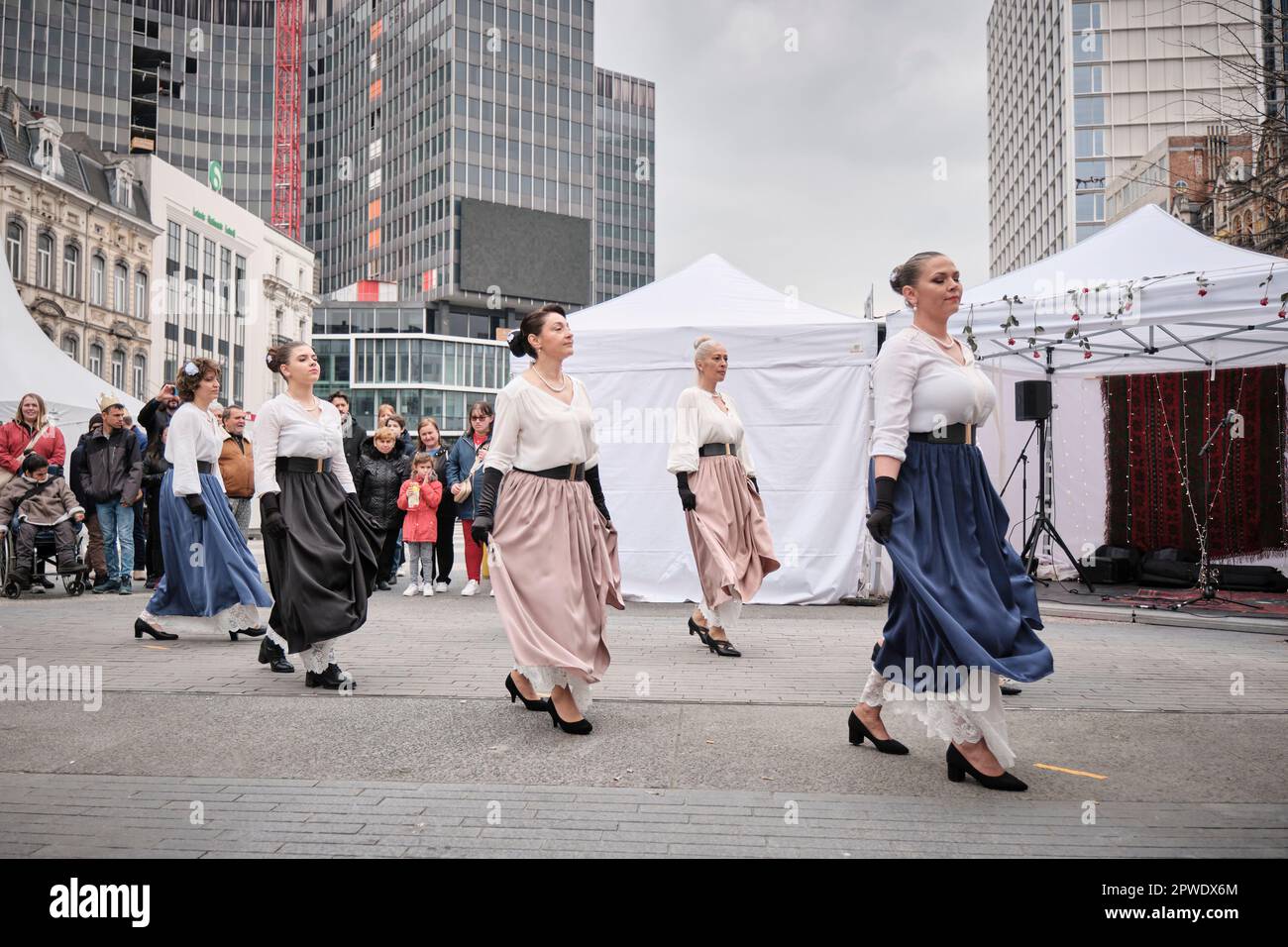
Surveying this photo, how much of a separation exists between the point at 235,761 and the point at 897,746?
287 cm

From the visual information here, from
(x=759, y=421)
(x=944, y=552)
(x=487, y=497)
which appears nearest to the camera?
(x=944, y=552)

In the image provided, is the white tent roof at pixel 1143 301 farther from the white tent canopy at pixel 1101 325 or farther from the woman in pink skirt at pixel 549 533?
the woman in pink skirt at pixel 549 533

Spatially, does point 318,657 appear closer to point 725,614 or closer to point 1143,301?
point 725,614

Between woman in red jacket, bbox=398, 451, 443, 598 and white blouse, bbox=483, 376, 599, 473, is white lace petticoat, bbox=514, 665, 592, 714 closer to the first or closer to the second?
white blouse, bbox=483, 376, 599, 473

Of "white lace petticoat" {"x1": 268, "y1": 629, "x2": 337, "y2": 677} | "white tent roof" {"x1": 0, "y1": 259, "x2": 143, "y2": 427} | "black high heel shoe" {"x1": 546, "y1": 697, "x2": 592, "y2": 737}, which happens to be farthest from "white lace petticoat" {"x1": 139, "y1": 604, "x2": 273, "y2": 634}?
"white tent roof" {"x1": 0, "y1": 259, "x2": 143, "y2": 427}

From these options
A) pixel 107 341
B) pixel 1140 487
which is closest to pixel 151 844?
pixel 1140 487

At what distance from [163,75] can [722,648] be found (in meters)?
97.0

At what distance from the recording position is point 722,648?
7305mm

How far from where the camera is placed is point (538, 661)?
4891 millimetres

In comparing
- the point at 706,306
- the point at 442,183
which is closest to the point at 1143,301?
the point at 706,306

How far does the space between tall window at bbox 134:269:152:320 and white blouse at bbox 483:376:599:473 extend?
171ft

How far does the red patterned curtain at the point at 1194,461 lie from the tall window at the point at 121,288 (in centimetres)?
4774

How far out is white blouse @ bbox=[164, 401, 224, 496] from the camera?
743 cm

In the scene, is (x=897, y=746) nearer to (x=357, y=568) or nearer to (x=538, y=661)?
(x=538, y=661)
